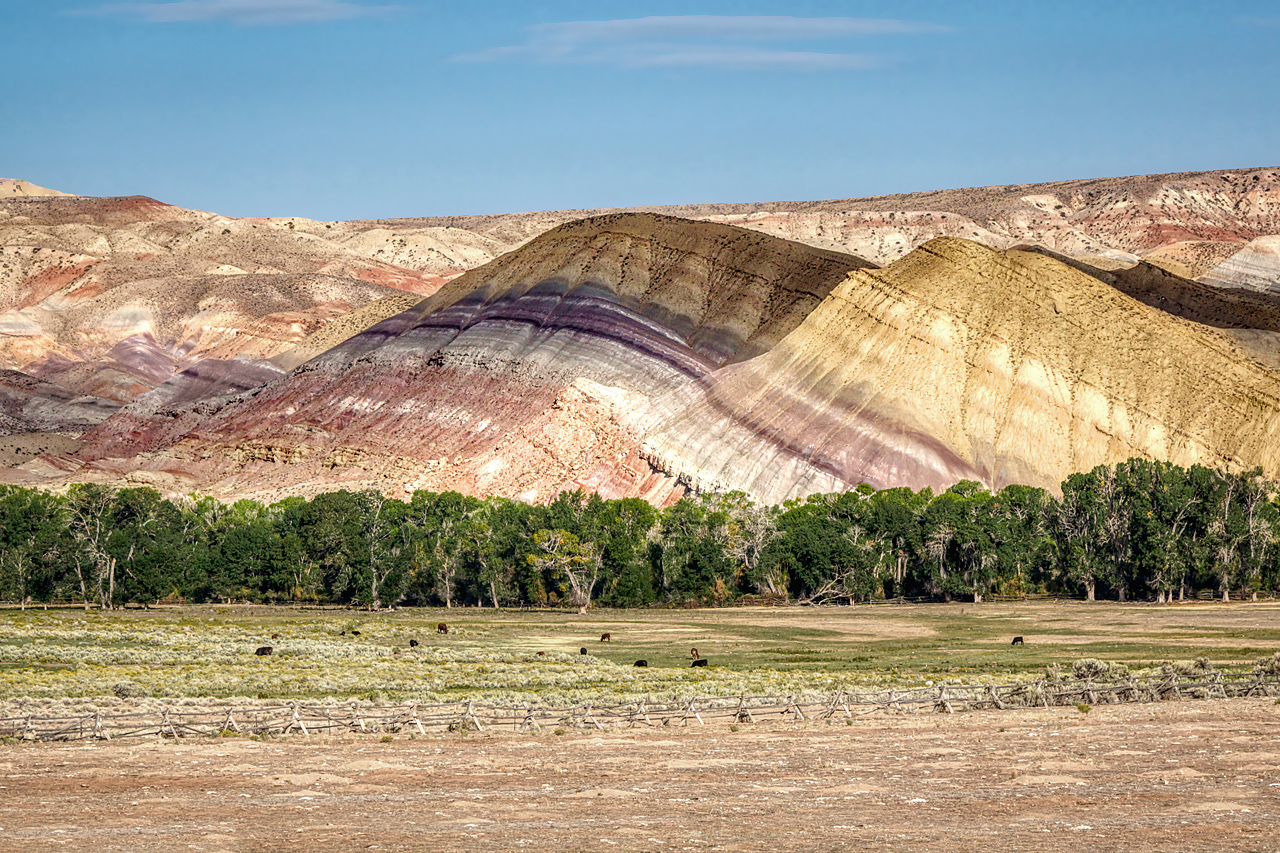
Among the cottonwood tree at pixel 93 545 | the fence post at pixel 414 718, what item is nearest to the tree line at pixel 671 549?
the cottonwood tree at pixel 93 545

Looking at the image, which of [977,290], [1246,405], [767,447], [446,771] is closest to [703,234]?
[977,290]

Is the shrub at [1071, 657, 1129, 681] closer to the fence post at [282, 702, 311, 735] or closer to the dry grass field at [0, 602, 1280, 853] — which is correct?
the dry grass field at [0, 602, 1280, 853]

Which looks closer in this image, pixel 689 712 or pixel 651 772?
pixel 651 772

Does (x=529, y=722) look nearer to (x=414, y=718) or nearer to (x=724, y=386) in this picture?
(x=414, y=718)

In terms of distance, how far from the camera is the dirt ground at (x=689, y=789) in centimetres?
2303

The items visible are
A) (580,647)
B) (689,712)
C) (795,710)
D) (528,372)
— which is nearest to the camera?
(689,712)

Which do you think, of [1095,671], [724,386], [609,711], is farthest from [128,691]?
[724,386]

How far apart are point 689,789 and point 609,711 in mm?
10595

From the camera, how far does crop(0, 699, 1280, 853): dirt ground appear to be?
23.0 meters

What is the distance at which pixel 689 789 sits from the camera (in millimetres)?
27844

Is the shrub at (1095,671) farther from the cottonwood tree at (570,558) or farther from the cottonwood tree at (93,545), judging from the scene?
the cottonwood tree at (93,545)

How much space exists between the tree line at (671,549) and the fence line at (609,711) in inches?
1816

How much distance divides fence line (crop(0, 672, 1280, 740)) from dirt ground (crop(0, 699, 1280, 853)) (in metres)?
0.85

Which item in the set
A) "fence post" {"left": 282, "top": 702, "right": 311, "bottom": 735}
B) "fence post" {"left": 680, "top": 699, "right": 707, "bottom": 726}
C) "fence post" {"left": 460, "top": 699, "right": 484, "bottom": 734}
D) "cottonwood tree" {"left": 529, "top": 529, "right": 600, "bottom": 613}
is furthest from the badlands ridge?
"fence post" {"left": 282, "top": 702, "right": 311, "bottom": 735}
